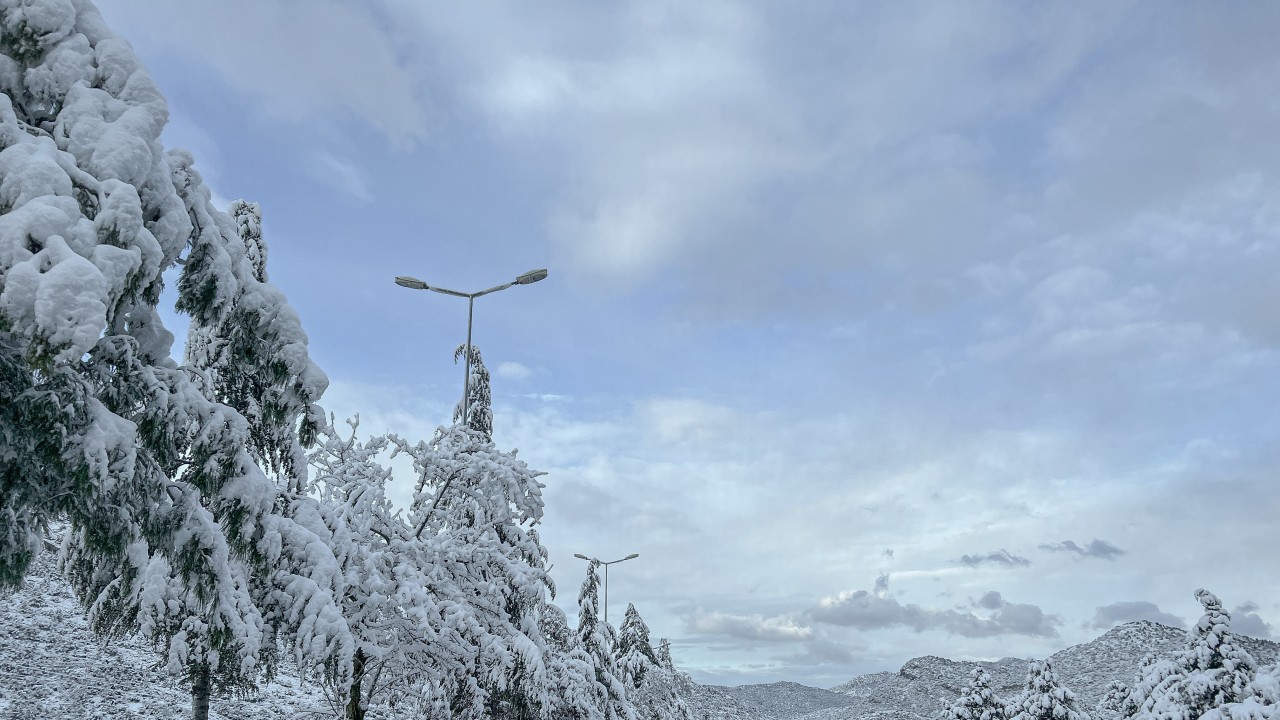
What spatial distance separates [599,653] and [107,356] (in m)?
19.6

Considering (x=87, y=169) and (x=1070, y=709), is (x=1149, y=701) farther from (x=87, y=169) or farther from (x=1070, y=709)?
(x=87, y=169)

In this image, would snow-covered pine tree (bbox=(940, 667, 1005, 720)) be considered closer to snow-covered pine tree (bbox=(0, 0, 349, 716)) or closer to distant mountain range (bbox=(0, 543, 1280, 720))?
distant mountain range (bbox=(0, 543, 1280, 720))

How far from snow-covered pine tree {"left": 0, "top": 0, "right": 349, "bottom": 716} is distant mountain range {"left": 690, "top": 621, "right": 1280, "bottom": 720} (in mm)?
47486

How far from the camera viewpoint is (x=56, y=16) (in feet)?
20.4

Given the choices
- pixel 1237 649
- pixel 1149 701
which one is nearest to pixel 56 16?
pixel 1237 649

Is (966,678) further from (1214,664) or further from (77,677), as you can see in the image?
(77,677)

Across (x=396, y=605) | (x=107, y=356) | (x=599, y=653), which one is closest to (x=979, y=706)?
(x=599, y=653)

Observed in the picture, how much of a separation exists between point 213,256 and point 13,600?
31.6m

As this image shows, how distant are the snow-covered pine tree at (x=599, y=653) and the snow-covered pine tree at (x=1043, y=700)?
38.5ft

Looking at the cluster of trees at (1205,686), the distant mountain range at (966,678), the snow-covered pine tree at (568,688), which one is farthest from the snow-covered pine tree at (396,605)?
the distant mountain range at (966,678)

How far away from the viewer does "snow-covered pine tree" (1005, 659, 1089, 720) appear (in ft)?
79.1

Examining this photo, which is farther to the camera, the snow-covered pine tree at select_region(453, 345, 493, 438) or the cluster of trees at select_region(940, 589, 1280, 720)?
the snow-covered pine tree at select_region(453, 345, 493, 438)

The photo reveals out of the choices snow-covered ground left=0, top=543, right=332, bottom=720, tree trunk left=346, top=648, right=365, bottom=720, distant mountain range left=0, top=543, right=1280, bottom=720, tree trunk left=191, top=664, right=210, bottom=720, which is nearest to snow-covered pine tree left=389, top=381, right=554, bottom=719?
tree trunk left=346, top=648, right=365, bottom=720

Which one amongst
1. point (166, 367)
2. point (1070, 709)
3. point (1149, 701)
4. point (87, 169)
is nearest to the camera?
point (87, 169)
